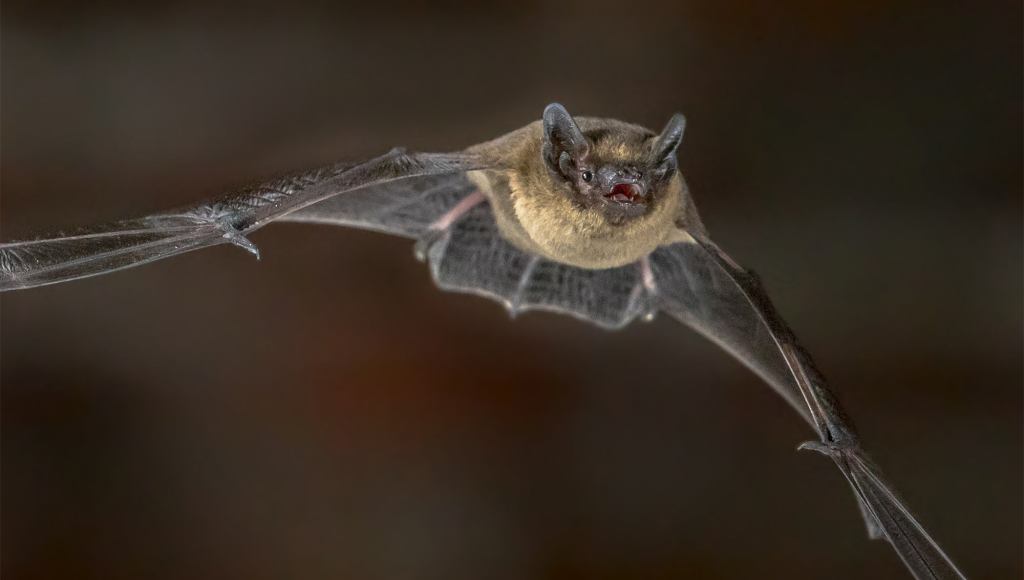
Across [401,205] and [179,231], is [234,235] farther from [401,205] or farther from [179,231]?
[401,205]

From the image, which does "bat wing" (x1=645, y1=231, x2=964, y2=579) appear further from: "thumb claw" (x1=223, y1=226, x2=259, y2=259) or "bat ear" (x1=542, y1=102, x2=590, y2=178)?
"thumb claw" (x1=223, y1=226, x2=259, y2=259)

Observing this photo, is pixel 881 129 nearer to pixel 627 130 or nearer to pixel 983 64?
pixel 983 64

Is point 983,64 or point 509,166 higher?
point 983,64

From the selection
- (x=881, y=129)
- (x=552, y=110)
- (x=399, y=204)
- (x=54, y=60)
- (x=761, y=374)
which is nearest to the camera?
(x=552, y=110)

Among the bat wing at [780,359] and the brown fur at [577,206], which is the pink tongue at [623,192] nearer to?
the brown fur at [577,206]

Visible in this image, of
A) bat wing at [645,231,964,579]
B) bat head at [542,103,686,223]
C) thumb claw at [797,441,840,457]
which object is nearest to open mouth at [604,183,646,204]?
bat head at [542,103,686,223]

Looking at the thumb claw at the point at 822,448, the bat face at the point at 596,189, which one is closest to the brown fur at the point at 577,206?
the bat face at the point at 596,189

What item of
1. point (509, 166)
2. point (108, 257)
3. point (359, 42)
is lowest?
point (108, 257)

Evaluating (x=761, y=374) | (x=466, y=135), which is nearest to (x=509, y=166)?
(x=466, y=135)
